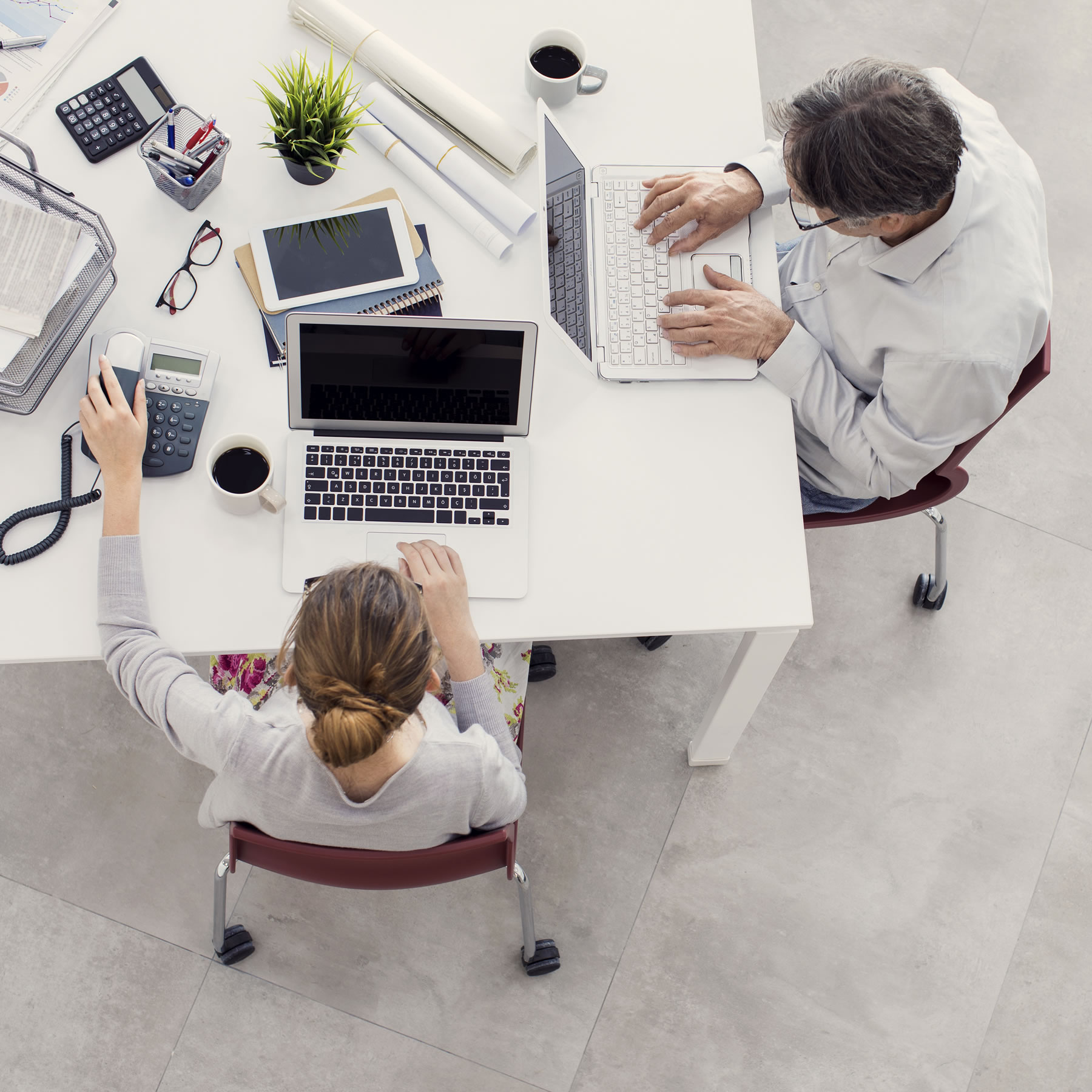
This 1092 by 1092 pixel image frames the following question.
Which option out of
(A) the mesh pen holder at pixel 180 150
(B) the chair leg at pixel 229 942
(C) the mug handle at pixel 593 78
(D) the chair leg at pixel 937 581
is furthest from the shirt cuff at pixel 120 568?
(D) the chair leg at pixel 937 581

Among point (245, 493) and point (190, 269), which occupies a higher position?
point (190, 269)

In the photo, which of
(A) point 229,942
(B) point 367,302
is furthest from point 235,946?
(B) point 367,302

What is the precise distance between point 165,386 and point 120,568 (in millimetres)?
280

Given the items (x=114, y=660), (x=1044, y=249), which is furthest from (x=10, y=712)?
(x=1044, y=249)

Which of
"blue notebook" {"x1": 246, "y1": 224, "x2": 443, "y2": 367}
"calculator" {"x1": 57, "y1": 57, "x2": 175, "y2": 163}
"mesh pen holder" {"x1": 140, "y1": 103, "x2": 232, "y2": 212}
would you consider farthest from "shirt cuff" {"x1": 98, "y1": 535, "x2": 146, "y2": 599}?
"calculator" {"x1": 57, "y1": 57, "x2": 175, "y2": 163}

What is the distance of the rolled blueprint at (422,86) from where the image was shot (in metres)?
1.57

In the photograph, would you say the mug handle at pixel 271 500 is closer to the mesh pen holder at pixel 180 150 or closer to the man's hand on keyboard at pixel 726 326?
the mesh pen holder at pixel 180 150

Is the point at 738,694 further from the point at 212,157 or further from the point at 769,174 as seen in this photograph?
the point at 212,157

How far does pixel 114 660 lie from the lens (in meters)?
1.28

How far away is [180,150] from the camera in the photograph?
1.51m

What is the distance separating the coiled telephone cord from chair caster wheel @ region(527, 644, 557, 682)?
1020 millimetres

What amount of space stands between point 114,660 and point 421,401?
1.76ft

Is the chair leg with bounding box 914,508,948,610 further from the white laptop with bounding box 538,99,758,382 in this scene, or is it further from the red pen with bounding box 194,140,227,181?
the red pen with bounding box 194,140,227,181

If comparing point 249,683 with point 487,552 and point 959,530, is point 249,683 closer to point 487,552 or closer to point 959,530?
point 487,552
